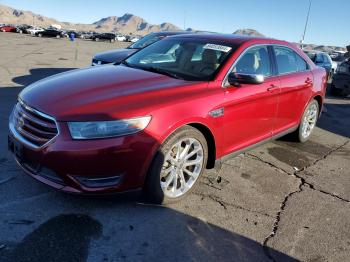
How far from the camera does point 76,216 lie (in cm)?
348

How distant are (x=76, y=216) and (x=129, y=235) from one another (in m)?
0.55

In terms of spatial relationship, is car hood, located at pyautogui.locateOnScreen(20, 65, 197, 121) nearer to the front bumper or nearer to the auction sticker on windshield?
the front bumper

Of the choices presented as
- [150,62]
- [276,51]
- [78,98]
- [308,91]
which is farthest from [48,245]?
[308,91]

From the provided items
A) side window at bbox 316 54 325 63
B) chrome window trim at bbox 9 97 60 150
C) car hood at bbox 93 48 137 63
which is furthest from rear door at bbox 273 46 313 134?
side window at bbox 316 54 325 63

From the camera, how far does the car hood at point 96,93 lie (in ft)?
11.1

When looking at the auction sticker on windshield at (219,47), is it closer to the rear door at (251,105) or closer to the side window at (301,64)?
the rear door at (251,105)

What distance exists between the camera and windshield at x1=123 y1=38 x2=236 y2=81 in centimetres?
444

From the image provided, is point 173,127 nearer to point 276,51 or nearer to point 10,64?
point 276,51

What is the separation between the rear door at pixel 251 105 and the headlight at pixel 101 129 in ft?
4.31

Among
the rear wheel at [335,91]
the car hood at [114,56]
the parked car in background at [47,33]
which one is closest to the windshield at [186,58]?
the car hood at [114,56]

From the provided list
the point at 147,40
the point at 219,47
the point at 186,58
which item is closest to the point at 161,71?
the point at 186,58

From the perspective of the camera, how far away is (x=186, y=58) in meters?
4.74

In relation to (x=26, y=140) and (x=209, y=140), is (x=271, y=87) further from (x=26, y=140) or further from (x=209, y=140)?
(x=26, y=140)

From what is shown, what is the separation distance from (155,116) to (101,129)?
0.51 m
